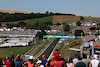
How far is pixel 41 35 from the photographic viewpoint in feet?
340

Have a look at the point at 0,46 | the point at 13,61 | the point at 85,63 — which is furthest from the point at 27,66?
the point at 0,46

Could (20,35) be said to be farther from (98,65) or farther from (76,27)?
(98,65)

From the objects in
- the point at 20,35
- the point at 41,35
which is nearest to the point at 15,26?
the point at 20,35

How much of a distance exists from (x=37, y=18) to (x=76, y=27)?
50.5m

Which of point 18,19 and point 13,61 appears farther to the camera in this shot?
point 18,19

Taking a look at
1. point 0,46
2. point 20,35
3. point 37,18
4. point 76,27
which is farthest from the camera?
point 37,18

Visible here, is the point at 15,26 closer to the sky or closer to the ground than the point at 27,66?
closer to the ground

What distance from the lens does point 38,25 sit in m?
147

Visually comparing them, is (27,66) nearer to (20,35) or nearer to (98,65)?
(98,65)

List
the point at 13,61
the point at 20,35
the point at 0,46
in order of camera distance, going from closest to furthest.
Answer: the point at 13,61
the point at 0,46
the point at 20,35

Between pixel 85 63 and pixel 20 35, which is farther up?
pixel 85 63

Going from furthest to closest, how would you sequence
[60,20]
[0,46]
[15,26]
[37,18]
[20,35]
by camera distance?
1. [37,18]
2. [60,20]
3. [15,26]
4. [20,35]
5. [0,46]

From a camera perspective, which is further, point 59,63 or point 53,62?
point 53,62

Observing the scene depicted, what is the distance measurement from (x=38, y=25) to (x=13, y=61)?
135849 mm
